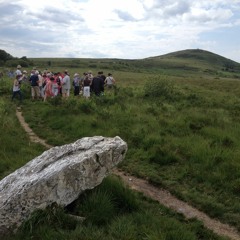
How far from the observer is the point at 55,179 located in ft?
23.0

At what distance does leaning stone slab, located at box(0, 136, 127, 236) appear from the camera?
670 cm

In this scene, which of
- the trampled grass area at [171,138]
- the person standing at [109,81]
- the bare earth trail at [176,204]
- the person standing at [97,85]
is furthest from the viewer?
the person standing at [109,81]

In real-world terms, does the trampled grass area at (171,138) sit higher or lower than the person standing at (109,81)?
lower

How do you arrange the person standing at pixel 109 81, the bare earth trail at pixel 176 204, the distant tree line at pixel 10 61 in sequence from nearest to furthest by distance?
the bare earth trail at pixel 176 204 < the person standing at pixel 109 81 < the distant tree line at pixel 10 61

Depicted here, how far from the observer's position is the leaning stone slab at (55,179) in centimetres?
670

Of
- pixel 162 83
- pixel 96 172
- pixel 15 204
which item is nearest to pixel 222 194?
pixel 96 172

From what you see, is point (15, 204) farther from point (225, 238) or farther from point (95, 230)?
point (225, 238)

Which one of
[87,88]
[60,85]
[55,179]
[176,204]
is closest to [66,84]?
[60,85]

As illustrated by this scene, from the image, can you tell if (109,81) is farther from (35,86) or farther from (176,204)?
(176,204)

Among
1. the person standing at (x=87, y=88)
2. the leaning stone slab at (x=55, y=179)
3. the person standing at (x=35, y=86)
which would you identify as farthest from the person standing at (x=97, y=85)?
the leaning stone slab at (x=55, y=179)

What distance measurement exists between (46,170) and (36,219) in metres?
1.06

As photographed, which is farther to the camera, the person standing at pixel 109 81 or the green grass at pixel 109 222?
the person standing at pixel 109 81

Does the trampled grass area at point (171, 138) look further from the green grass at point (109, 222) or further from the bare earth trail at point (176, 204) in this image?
the green grass at point (109, 222)

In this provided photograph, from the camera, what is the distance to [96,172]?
752 centimetres
